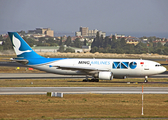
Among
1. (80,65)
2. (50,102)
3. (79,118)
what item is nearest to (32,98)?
(50,102)

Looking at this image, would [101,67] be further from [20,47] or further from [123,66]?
Result: [20,47]

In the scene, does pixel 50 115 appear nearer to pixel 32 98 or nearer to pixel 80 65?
pixel 32 98

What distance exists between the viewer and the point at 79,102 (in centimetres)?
2830

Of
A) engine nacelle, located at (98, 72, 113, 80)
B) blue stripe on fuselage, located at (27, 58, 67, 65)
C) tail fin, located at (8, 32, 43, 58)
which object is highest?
tail fin, located at (8, 32, 43, 58)

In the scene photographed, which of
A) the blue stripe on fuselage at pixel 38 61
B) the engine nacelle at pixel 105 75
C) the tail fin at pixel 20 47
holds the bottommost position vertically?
the engine nacelle at pixel 105 75

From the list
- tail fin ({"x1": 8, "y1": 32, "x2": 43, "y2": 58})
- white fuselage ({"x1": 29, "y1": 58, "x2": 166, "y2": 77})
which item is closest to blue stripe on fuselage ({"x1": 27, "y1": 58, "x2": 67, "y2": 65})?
tail fin ({"x1": 8, "y1": 32, "x2": 43, "y2": 58})

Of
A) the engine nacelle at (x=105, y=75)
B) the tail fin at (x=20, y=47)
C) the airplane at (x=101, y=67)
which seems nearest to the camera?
the engine nacelle at (x=105, y=75)

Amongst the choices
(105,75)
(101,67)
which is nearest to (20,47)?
(101,67)

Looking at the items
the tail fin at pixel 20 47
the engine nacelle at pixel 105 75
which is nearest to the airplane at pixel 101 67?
the engine nacelle at pixel 105 75

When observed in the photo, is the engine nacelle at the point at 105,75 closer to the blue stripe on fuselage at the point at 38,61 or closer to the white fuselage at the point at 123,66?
the white fuselage at the point at 123,66

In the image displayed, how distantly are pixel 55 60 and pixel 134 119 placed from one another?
31250 millimetres

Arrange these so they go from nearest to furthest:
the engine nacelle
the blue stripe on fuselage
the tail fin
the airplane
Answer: the engine nacelle < the airplane < the blue stripe on fuselage < the tail fin

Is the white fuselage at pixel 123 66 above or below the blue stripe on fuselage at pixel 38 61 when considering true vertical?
below

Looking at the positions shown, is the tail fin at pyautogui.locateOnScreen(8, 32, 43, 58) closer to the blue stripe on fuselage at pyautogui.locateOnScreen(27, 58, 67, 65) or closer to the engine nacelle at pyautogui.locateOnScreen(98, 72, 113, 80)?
the blue stripe on fuselage at pyautogui.locateOnScreen(27, 58, 67, 65)
